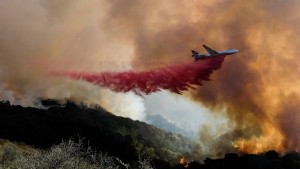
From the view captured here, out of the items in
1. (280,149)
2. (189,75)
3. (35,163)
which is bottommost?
(35,163)

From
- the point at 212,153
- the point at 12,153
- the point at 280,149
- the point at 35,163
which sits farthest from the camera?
the point at 212,153

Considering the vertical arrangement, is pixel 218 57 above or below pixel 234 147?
above

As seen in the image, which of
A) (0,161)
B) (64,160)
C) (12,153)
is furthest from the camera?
(12,153)

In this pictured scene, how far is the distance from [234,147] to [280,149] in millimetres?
33532

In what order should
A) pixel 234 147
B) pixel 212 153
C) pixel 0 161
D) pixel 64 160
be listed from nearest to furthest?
pixel 64 160 → pixel 0 161 → pixel 234 147 → pixel 212 153

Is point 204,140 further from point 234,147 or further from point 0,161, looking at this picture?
point 0,161

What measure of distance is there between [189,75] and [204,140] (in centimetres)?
6003

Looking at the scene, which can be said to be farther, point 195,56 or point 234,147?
point 234,147

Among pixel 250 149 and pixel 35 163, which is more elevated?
pixel 250 149

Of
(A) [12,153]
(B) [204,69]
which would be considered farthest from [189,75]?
(A) [12,153]

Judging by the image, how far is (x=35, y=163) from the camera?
60.5m

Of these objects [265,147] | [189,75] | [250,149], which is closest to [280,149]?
[265,147]

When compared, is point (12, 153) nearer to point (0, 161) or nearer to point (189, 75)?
point (0, 161)

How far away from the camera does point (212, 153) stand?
18512 centimetres
